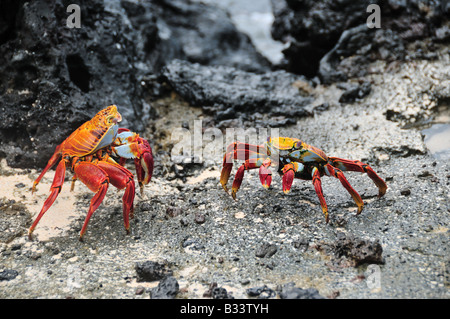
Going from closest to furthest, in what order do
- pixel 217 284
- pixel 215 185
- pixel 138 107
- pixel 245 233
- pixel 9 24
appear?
pixel 217 284 < pixel 245 233 < pixel 215 185 < pixel 9 24 < pixel 138 107

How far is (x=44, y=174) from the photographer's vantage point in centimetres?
532

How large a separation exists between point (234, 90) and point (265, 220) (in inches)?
116

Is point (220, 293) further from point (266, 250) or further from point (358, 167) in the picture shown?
point (358, 167)

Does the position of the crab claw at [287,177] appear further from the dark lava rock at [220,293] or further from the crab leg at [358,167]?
the dark lava rock at [220,293]

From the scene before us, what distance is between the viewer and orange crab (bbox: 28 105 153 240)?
4.22m

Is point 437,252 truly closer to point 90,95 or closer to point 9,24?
point 90,95

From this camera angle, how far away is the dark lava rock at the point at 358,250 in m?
3.62

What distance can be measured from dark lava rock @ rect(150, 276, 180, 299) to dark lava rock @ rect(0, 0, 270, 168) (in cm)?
279

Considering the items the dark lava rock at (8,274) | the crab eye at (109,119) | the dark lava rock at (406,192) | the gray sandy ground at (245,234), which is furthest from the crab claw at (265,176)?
the dark lava rock at (8,274)

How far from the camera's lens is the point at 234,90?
6848 millimetres

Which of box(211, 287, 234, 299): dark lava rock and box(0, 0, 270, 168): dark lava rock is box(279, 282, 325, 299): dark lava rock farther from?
box(0, 0, 270, 168): dark lava rock

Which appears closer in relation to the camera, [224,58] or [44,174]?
[44,174]
